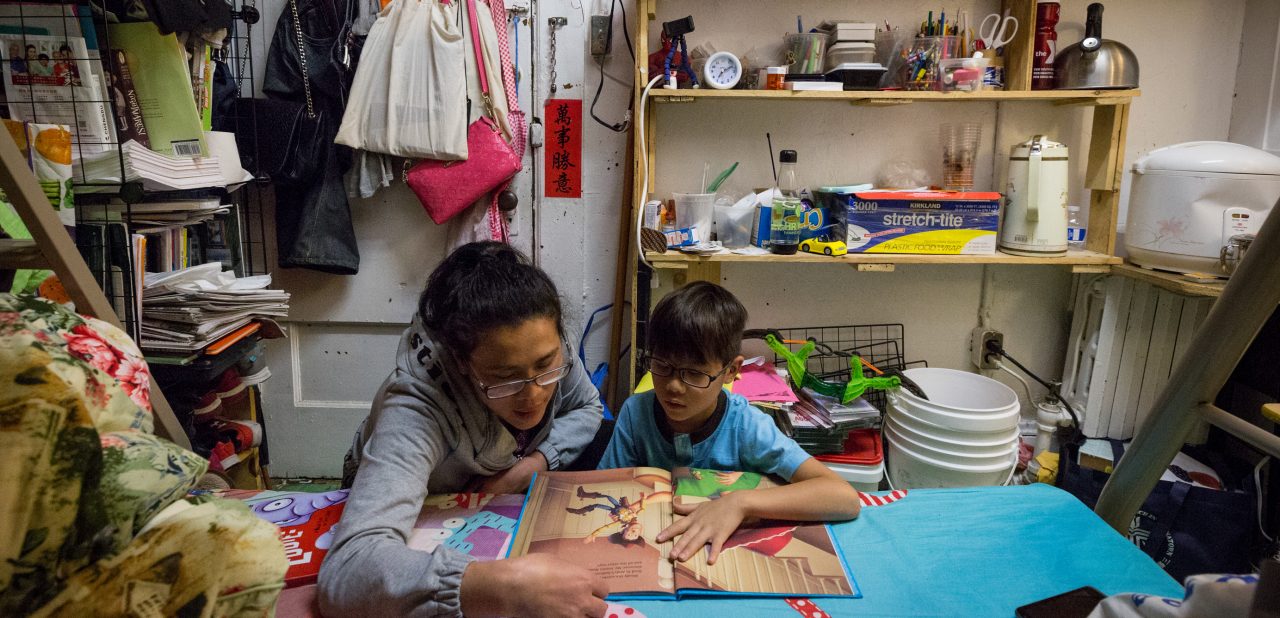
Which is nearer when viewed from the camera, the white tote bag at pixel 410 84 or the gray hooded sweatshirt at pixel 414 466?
the gray hooded sweatshirt at pixel 414 466

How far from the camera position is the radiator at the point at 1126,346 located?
6.64ft

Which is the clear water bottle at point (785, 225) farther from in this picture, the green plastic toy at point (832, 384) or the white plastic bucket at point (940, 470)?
the white plastic bucket at point (940, 470)

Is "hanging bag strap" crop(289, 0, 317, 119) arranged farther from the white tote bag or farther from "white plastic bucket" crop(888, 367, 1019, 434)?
"white plastic bucket" crop(888, 367, 1019, 434)

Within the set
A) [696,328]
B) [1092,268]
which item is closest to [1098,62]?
[1092,268]

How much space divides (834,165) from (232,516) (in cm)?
197

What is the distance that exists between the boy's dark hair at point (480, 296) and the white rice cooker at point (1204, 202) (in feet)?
5.34

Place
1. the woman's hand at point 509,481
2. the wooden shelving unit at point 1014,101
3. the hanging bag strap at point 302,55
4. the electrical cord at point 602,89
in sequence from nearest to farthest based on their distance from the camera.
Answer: the woman's hand at point 509,481 → the wooden shelving unit at point 1014,101 → the hanging bag strap at point 302,55 → the electrical cord at point 602,89

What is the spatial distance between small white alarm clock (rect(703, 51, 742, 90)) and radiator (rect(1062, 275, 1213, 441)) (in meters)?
1.24

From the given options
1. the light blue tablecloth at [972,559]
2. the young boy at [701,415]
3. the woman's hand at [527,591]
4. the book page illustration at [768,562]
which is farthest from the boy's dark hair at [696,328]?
the woman's hand at [527,591]

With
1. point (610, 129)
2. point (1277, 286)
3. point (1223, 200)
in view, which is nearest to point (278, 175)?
point (610, 129)

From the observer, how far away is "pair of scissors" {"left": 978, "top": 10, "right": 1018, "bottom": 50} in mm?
1928

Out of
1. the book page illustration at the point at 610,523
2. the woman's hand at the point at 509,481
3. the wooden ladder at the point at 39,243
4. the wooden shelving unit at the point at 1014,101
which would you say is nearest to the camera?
the wooden ladder at the point at 39,243

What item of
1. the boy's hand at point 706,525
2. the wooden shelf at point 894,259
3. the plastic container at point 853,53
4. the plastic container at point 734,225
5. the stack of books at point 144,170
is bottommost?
the boy's hand at point 706,525

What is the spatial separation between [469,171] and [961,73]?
1382 millimetres
